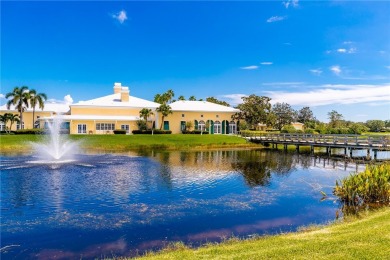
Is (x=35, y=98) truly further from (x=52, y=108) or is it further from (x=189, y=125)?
(x=189, y=125)

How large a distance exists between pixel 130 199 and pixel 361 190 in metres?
9.91

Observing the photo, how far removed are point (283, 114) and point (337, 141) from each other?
61192 mm

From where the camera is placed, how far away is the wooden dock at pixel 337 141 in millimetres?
31141

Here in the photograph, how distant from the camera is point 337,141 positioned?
36.5 meters

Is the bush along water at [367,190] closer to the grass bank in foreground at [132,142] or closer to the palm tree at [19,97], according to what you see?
the grass bank in foreground at [132,142]

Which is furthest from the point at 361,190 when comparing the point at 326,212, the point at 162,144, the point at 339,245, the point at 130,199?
the point at 162,144

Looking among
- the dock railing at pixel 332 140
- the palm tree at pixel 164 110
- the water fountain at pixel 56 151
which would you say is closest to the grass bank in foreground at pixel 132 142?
the water fountain at pixel 56 151

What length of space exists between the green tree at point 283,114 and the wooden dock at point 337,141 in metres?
40.9

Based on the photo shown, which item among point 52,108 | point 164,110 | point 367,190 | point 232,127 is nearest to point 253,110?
point 232,127

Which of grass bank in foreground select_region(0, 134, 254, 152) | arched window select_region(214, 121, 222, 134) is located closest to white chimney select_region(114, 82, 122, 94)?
arched window select_region(214, 121, 222, 134)

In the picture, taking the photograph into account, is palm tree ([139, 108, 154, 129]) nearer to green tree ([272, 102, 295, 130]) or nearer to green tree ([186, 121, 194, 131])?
green tree ([186, 121, 194, 131])

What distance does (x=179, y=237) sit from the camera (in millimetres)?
10141

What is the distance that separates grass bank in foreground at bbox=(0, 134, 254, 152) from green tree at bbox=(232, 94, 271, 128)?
53.2 feet

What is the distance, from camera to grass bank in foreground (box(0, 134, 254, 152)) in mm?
39744
